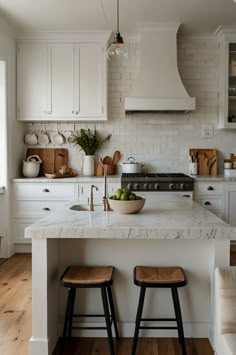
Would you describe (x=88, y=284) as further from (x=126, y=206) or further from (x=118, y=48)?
(x=118, y=48)

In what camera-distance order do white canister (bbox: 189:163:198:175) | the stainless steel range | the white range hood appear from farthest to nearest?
white canister (bbox: 189:163:198:175) < the white range hood < the stainless steel range

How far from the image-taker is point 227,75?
4660 mm

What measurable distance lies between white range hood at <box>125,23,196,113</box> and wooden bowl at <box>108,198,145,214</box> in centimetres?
229

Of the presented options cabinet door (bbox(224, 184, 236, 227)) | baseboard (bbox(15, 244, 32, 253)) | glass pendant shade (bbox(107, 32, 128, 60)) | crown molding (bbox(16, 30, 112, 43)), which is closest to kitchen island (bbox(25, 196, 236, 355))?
glass pendant shade (bbox(107, 32, 128, 60))

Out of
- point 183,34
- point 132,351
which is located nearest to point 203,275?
point 132,351

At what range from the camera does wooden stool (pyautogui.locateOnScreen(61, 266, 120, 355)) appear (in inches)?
82.2

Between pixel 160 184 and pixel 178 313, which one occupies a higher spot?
pixel 160 184

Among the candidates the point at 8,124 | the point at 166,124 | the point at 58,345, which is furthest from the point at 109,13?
the point at 58,345

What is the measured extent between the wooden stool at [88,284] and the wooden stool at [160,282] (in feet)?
0.53

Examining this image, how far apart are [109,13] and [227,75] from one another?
5.48ft

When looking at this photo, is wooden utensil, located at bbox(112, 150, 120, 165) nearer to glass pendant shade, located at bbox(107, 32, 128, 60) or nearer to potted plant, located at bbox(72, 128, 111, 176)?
potted plant, located at bbox(72, 128, 111, 176)

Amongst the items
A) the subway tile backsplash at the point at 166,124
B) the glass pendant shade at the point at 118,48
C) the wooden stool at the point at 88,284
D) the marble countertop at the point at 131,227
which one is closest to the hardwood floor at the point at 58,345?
the wooden stool at the point at 88,284

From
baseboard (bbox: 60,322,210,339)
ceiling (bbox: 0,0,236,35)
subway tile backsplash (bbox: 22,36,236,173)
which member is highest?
ceiling (bbox: 0,0,236,35)

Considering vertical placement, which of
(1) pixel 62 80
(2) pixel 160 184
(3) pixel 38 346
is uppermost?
(1) pixel 62 80
